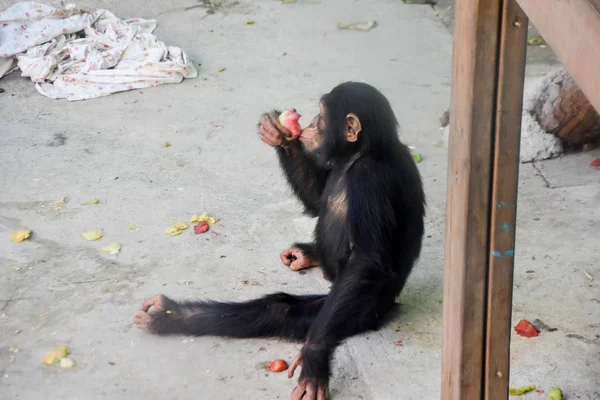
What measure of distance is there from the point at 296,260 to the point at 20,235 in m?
1.96

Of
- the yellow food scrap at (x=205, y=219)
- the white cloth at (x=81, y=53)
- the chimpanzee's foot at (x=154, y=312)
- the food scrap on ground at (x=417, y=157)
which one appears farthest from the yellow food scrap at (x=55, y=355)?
the white cloth at (x=81, y=53)

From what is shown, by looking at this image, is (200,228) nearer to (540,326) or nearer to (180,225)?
(180,225)

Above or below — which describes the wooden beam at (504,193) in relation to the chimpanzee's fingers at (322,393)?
above

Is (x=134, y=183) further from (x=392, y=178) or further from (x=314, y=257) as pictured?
(x=392, y=178)

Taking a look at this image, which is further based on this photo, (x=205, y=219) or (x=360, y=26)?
(x=360, y=26)

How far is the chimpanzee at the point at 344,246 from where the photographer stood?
4.11 metres

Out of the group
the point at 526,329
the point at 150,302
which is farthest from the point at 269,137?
the point at 526,329

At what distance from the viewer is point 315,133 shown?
4586 mm

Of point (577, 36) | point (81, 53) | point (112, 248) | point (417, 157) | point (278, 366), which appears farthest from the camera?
point (81, 53)

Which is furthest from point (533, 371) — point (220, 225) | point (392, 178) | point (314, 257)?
point (220, 225)

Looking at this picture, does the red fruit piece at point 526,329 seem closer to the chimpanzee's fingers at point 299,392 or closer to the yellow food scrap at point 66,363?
the chimpanzee's fingers at point 299,392

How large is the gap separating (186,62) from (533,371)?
16.4ft

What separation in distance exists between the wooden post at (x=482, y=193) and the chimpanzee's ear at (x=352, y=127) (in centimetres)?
145

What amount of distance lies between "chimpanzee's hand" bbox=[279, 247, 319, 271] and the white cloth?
3.31 meters
